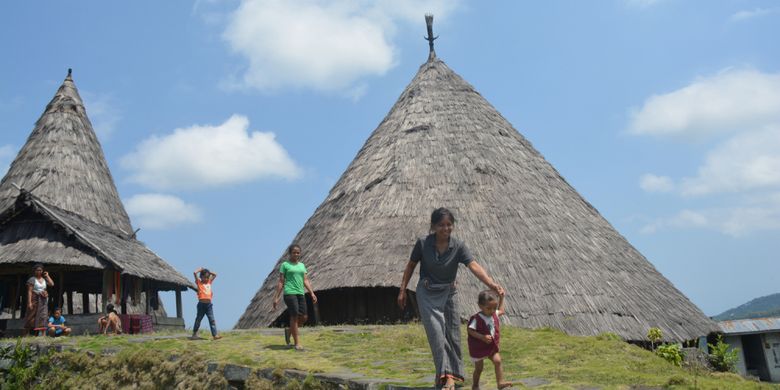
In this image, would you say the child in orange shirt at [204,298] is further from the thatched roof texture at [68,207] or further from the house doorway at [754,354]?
the house doorway at [754,354]

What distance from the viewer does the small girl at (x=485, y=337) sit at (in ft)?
18.3

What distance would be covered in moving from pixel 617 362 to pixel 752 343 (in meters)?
14.0

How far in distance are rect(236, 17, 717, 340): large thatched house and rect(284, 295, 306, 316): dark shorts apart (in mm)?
4227

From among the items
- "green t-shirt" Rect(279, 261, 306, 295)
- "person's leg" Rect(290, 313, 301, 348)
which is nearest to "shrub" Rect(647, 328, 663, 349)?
"person's leg" Rect(290, 313, 301, 348)

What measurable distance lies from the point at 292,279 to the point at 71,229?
860 cm

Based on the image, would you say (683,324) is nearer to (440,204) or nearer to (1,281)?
(440,204)

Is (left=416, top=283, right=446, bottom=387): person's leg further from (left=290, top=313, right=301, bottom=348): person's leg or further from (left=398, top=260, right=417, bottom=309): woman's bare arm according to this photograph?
(left=290, top=313, right=301, bottom=348): person's leg

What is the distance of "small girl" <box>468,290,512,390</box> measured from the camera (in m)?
5.59

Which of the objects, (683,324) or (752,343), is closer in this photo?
(683,324)

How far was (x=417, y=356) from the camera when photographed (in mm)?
8219

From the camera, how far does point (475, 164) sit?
16.4m

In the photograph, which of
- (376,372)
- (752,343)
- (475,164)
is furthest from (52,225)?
(752,343)

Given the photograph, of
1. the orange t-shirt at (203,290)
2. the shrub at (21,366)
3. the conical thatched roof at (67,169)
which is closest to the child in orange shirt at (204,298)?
the orange t-shirt at (203,290)

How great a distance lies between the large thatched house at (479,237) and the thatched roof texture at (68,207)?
151 inches
